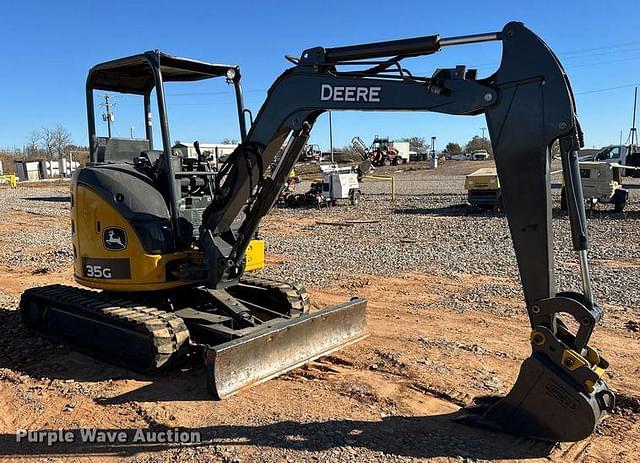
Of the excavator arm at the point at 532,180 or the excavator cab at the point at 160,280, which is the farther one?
the excavator cab at the point at 160,280

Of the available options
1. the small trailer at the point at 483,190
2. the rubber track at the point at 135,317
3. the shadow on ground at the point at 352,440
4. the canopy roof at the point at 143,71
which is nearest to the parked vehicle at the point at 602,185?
the small trailer at the point at 483,190

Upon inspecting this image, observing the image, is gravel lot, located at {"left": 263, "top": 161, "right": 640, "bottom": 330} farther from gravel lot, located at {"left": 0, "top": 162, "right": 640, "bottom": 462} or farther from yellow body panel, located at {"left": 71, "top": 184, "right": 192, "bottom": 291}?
yellow body panel, located at {"left": 71, "top": 184, "right": 192, "bottom": 291}

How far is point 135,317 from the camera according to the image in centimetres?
557

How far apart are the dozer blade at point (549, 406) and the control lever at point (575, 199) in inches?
23.3

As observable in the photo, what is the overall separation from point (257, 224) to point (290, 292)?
4.32 ft

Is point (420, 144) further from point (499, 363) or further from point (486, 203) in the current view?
point (499, 363)

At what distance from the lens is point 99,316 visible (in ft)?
19.5

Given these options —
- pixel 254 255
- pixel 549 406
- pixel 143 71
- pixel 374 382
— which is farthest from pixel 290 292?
pixel 549 406

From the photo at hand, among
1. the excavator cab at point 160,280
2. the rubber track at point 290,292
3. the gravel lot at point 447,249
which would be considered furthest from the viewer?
the gravel lot at point 447,249

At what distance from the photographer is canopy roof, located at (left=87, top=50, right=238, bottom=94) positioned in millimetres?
5895

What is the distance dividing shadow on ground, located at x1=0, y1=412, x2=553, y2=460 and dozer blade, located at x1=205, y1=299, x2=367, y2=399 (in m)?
0.54

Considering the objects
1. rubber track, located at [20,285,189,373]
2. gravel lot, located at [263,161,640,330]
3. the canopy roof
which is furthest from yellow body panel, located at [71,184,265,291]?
gravel lot, located at [263,161,640,330]

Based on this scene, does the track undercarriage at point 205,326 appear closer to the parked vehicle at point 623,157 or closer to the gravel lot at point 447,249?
the gravel lot at point 447,249

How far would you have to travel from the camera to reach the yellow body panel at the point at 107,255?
577cm
